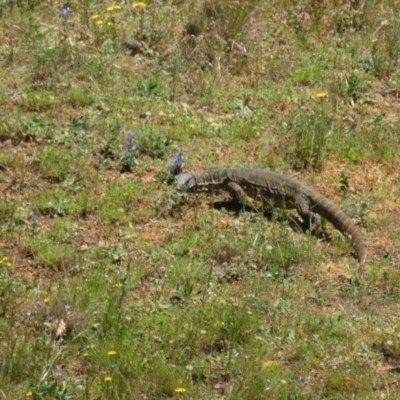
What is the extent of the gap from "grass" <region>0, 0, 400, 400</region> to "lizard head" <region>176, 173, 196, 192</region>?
0.38 ft

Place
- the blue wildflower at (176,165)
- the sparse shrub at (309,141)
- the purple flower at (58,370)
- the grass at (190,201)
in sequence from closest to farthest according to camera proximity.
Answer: the purple flower at (58,370)
the grass at (190,201)
the blue wildflower at (176,165)
the sparse shrub at (309,141)

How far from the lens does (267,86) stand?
456 inches

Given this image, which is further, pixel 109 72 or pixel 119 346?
pixel 109 72

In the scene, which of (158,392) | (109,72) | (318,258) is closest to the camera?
(158,392)

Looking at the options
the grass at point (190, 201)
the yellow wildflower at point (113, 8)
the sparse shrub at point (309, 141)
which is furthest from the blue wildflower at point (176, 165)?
the yellow wildflower at point (113, 8)

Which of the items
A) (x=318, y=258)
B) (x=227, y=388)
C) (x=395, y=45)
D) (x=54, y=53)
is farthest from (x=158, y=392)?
(x=395, y=45)

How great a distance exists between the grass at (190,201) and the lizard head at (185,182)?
117 mm

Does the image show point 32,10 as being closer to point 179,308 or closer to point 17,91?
point 17,91

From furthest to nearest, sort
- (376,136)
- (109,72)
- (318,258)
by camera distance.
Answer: (109,72) < (376,136) < (318,258)

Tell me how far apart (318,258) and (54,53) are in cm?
410

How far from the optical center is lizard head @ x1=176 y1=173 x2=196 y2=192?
31.0 ft

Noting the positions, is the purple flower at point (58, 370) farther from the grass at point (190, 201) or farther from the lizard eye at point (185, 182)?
the lizard eye at point (185, 182)

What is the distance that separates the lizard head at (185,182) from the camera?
31.0 feet

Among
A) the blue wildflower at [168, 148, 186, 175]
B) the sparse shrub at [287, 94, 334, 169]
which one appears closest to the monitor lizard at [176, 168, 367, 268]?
the blue wildflower at [168, 148, 186, 175]
